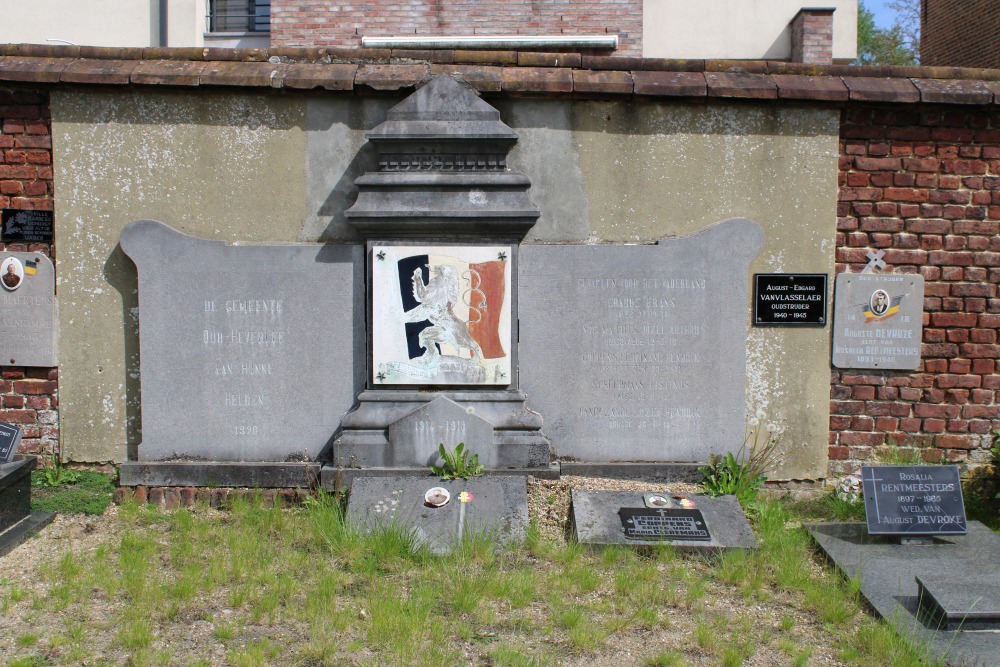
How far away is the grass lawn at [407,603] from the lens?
3.54m

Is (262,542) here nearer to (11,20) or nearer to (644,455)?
(644,455)

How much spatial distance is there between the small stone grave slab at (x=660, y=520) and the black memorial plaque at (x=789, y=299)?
4.01 ft

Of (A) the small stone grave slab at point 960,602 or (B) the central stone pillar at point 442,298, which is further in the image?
(B) the central stone pillar at point 442,298

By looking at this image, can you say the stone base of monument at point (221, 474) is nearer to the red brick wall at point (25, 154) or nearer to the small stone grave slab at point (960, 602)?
the red brick wall at point (25, 154)

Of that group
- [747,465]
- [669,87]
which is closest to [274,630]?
[747,465]

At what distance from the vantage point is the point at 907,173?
17.7ft

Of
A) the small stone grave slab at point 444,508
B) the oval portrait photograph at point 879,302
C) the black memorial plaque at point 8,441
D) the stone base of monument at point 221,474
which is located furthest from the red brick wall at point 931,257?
the black memorial plaque at point 8,441

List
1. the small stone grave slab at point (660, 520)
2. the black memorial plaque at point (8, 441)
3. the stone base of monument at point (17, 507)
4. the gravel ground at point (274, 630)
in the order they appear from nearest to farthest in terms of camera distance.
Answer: the gravel ground at point (274, 630) < the small stone grave slab at point (660, 520) < the stone base of monument at point (17, 507) < the black memorial plaque at point (8, 441)

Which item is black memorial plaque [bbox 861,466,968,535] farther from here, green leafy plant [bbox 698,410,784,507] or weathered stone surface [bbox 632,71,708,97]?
weathered stone surface [bbox 632,71,708,97]

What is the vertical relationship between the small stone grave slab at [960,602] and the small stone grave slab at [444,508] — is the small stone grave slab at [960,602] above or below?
below

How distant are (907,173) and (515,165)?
8.35 ft

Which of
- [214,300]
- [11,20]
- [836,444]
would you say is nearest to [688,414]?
[836,444]

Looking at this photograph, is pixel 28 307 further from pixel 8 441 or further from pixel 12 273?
pixel 8 441

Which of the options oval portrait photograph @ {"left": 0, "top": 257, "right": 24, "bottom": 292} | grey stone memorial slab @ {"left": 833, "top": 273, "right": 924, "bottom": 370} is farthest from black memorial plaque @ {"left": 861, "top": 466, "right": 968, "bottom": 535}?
oval portrait photograph @ {"left": 0, "top": 257, "right": 24, "bottom": 292}
